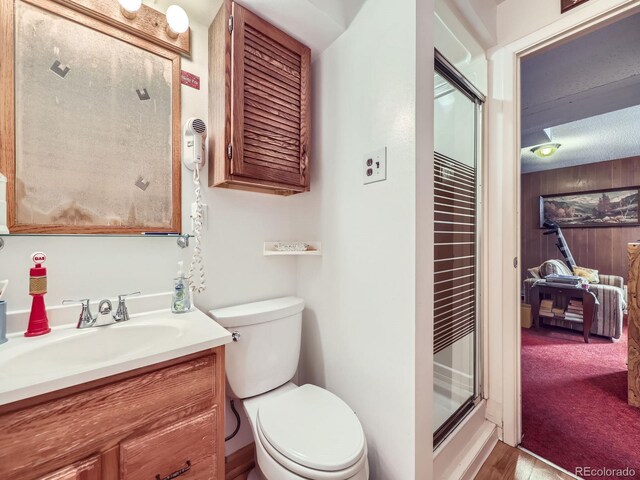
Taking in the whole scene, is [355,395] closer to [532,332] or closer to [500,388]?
[500,388]

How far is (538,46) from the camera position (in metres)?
1.45

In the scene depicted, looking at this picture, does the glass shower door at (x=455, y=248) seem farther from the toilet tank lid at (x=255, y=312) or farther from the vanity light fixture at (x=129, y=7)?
the vanity light fixture at (x=129, y=7)

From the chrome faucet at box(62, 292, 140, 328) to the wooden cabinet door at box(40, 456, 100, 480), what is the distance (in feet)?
1.54

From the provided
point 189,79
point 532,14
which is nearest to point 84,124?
point 189,79

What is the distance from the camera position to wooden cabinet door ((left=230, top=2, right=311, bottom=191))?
3.73ft

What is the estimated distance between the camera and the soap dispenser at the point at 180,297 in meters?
1.14

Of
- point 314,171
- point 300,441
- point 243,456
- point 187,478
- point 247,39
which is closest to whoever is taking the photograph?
point 187,478

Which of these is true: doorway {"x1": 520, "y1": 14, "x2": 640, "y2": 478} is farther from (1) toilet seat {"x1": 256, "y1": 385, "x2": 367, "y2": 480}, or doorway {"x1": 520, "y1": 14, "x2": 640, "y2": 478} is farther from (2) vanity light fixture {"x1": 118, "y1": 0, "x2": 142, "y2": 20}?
(2) vanity light fixture {"x1": 118, "y1": 0, "x2": 142, "y2": 20}

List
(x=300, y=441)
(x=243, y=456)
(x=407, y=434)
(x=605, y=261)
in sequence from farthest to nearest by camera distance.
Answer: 1. (x=605, y=261)
2. (x=243, y=456)
3. (x=407, y=434)
4. (x=300, y=441)

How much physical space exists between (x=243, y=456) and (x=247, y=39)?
198 centimetres

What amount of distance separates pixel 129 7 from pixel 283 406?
67.9 inches

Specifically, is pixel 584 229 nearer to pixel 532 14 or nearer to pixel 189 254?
pixel 532 14

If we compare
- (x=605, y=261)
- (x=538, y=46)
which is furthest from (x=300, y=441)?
(x=605, y=261)

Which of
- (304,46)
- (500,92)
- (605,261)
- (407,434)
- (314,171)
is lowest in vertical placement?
(407,434)
